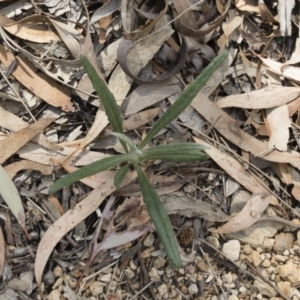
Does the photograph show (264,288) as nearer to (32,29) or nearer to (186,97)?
(186,97)

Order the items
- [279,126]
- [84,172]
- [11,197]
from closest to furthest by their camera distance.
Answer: [84,172]
[11,197]
[279,126]

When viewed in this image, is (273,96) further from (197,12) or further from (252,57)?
(197,12)

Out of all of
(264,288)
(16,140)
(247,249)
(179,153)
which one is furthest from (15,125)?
(264,288)

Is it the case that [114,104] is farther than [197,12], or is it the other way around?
[197,12]

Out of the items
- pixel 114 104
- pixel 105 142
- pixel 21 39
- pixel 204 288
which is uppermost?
pixel 21 39

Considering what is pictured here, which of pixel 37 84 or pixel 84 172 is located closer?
pixel 84 172

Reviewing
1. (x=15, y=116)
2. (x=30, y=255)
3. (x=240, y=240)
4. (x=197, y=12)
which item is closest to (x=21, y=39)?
(x=15, y=116)
